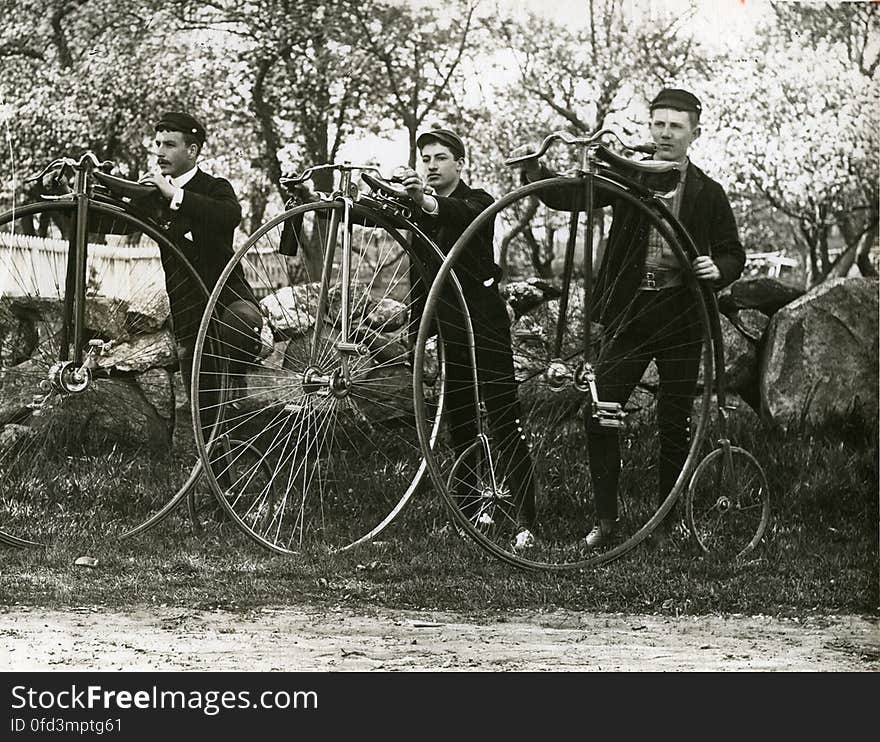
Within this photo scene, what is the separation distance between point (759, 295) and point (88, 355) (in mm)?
2655

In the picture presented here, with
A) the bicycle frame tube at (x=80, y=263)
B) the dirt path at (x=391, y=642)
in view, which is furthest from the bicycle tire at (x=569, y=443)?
the bicycle frame tube at (x=80, y=263)

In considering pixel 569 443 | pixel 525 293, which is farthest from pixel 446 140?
pixel 569 443

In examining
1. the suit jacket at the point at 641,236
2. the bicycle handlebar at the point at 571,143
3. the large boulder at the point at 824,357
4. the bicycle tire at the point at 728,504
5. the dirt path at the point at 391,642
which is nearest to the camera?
the dirt path at the point at 391,642

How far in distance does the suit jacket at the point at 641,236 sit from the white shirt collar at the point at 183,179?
1356mm

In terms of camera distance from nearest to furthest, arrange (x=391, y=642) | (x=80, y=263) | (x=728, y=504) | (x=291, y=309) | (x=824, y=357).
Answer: (x=391, y=642)
(x=80, y=263)
(x=291, y=309)
(x=728, y=504)
(x=824, y=357)

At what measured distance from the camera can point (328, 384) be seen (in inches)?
178

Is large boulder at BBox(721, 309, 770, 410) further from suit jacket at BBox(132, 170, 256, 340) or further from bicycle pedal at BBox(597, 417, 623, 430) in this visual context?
suit jacket at BBox(132, 170, 256, 340)

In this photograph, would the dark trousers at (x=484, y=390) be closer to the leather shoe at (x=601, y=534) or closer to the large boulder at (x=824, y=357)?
the leather shoe at (x=601, y=534)

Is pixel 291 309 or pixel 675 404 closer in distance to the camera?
pixel 291 309

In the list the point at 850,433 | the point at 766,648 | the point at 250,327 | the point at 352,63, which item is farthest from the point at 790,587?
the point at 352,63

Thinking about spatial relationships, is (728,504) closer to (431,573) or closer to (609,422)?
(609,422)

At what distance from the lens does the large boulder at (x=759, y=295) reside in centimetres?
489

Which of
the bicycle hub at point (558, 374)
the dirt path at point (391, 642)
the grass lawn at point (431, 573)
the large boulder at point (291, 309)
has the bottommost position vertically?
the dirt path at point (391, 642)
